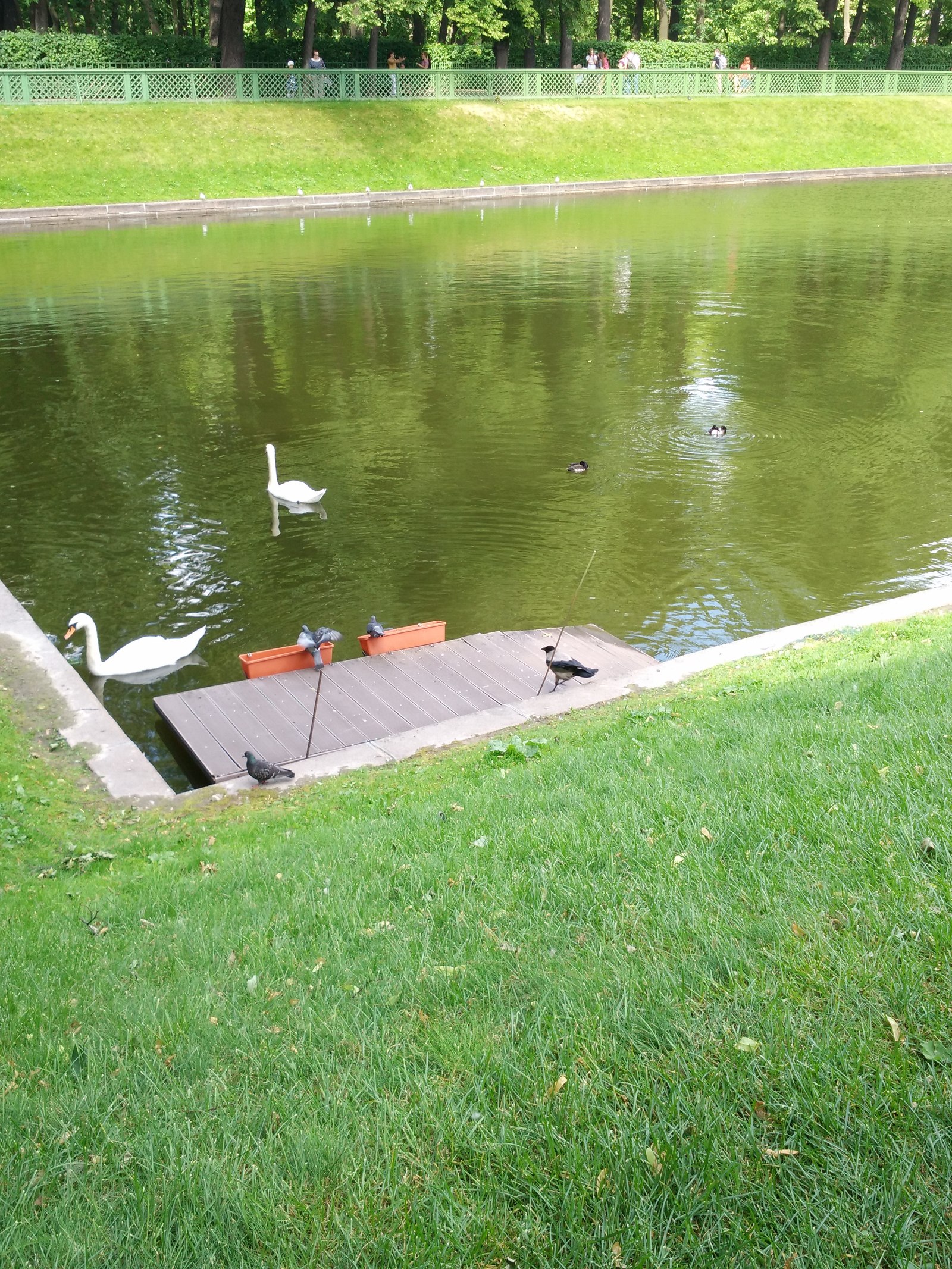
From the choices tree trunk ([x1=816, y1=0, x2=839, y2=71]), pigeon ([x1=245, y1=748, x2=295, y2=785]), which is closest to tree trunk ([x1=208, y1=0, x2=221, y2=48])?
tree trunk ([x1=816, y1=0, x2=839, y2=71])

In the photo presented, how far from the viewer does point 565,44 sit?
171 feet

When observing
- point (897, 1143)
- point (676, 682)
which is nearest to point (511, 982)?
point (897, 1143)

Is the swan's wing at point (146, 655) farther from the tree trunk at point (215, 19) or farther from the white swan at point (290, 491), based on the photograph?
the tree trunk at point (215, 19)

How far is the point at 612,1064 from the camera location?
3344 mm

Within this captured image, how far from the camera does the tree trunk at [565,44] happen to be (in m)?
50.7

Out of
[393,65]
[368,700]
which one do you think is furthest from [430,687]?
[393,65]

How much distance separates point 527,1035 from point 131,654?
716cm

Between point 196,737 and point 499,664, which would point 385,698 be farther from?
point 196,737

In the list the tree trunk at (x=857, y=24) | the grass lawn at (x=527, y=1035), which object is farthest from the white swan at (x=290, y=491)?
the tree trunk at (x=857, y=24)

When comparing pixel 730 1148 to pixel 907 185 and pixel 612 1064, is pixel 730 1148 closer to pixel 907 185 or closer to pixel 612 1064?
pixel 612 1064

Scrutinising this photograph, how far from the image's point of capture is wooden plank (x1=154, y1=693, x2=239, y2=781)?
8.25 meters

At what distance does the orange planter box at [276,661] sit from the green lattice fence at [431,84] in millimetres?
37188

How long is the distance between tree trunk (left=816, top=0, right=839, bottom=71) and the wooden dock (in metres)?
59.4

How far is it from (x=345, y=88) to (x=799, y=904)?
4784cm
